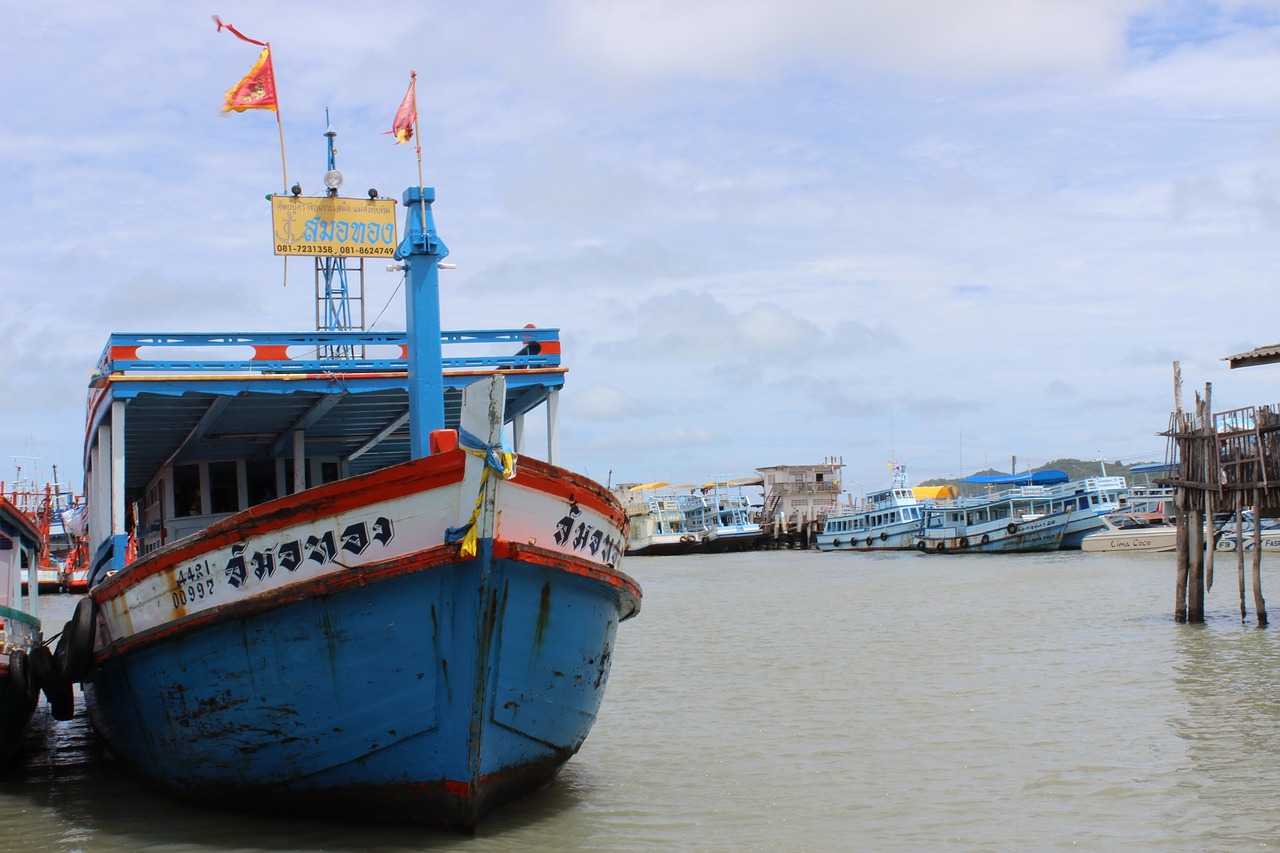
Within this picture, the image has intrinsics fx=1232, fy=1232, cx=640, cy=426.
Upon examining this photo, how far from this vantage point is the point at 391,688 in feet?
26.8

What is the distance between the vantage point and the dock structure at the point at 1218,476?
61.3 ft

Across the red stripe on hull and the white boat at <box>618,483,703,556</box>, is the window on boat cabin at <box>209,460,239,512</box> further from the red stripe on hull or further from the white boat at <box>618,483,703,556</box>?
the white boat at <box>618,483,703,556</box>

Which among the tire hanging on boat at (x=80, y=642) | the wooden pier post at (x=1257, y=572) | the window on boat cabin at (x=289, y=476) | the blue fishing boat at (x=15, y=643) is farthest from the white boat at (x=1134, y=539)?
the tire hanging on boat at (x=80, y=642)

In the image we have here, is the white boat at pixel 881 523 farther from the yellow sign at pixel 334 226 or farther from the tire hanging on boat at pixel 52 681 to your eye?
the tire hanging on boat at pixel 52 681

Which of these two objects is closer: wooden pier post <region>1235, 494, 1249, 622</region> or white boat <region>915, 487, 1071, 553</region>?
wooden pier post <region>1235, 494, 1249, 622</region>

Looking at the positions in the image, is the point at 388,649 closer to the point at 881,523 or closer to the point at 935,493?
the point at 881,523

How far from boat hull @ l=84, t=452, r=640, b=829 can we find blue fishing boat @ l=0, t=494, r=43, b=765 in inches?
107

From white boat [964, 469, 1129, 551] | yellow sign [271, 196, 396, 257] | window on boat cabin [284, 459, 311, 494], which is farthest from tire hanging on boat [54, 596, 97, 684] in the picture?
white boat [964, 469, 1129, 551]

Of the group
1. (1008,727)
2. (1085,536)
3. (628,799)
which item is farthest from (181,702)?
(1085,536)

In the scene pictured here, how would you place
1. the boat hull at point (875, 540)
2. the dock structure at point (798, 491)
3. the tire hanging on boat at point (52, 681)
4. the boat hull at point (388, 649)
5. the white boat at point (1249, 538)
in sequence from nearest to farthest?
the boat hull at point (388, 649)
the tire hanging on boat at point (52, 681)
the white boat at point (1249, 538)
the boat hull at point (875, 540)
the dock structure at point (798, 491)

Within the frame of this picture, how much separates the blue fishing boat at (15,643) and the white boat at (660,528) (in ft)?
176

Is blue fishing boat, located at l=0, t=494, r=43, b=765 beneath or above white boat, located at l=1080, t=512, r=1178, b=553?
above

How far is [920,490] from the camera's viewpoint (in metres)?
81.2

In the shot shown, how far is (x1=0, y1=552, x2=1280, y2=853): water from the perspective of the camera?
878cm
